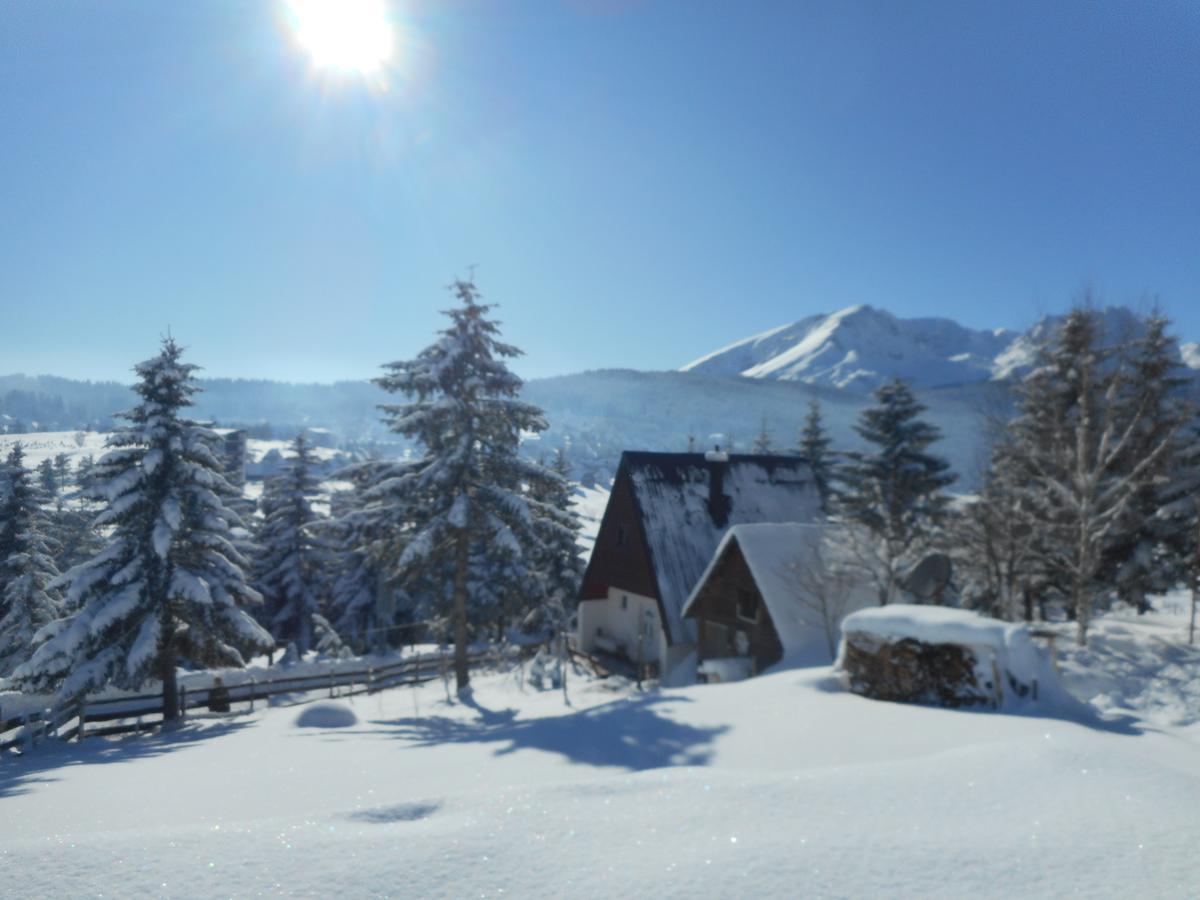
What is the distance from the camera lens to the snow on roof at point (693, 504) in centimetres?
2188

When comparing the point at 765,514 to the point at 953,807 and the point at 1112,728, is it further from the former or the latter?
the point at 953,807

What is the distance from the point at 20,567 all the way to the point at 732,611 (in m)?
28.5

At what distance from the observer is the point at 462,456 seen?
18.1 metres

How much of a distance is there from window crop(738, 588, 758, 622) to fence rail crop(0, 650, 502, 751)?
9.55 m

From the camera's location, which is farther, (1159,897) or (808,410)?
(808,410)

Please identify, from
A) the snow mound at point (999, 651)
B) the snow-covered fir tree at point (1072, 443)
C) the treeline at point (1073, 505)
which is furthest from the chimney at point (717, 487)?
the snow mound at point (999, 651)

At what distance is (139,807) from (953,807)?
7.86m

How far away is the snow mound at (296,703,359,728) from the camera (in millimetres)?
15125

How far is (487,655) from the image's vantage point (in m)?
26.4

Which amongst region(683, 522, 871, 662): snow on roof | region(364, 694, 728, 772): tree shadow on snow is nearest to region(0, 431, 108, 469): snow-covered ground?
region(683, 522, 871, 662): snow on roof

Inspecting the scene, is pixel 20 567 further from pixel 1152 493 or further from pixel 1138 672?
pixel 1152 493

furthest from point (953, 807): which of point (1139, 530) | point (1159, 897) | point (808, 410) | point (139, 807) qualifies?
point (808, 410)

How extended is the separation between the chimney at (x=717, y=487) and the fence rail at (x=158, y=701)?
36.0 feet

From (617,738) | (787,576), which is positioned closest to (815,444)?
(787,576)
